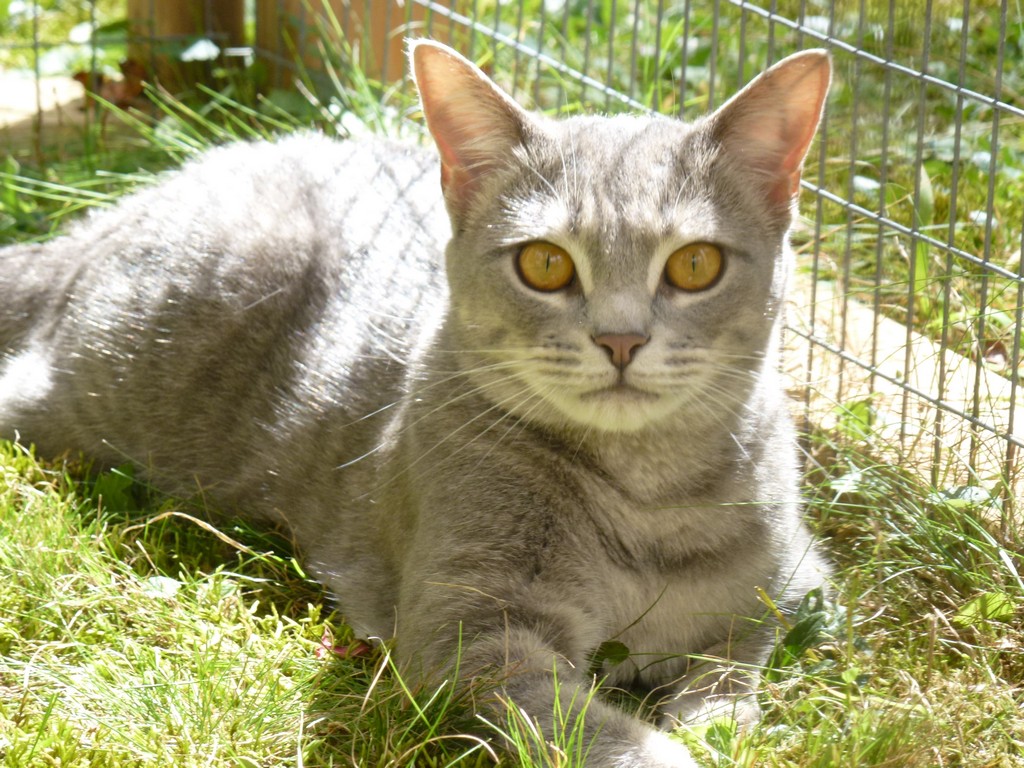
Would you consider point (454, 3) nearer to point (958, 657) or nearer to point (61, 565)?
point (61, 565)

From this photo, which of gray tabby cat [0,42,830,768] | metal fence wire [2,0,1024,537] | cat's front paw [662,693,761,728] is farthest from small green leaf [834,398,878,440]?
cat's front paw [662,693,761,728]

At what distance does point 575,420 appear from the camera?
94.7 inches

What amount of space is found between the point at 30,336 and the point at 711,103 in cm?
201

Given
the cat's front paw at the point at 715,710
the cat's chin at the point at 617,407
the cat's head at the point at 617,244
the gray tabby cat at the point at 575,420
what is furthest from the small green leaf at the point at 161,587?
the cat's front paw at the point at 715,710

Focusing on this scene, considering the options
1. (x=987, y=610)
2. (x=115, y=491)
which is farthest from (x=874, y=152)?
(x=115, y=491)

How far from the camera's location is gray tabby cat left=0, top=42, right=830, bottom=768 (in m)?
2.31

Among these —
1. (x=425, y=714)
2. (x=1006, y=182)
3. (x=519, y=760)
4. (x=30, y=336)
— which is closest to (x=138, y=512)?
(x=30, y=336)

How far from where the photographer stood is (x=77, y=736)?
2.27 meters

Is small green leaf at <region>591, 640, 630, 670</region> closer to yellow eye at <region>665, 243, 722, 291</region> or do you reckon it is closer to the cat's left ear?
yellow eye at <region>665, 243, 722, 291</region>

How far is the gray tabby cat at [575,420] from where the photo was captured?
2.31 metres

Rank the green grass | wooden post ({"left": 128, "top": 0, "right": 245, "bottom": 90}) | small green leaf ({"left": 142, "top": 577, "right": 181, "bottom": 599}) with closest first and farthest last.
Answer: the green grass
small green leaf ({"left": 142, "top": 577, "right": 181, "bottom": 599})
wooden post ({"left": 128, "top": 0, "right": 245, "bottom": 90})

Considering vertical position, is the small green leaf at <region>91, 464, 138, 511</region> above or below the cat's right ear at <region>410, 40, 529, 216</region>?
below

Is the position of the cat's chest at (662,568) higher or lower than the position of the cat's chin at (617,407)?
lower

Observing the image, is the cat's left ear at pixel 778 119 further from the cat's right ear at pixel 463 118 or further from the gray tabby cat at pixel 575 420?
the cat's right ear at pixel 463 118
